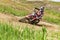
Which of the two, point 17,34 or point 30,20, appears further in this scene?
point 30,20

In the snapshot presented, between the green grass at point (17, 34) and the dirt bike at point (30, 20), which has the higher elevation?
the green grass at point (17, 34)

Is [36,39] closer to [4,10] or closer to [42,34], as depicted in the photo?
[42,34]

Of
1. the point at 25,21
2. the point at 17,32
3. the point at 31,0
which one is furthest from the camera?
the point at 31,0

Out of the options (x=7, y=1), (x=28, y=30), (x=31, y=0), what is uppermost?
(x=28, y=30)

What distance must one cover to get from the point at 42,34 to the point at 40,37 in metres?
0.16

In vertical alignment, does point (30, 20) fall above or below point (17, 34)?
below

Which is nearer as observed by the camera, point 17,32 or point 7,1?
point 17,32

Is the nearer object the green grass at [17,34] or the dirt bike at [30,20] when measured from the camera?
the green grass at [17,34]

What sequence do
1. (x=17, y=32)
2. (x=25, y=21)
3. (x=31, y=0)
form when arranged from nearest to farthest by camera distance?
1. (x=17, y=32)
2. (x=25, y=21)
3. (x=31, y=0)

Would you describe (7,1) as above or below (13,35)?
below

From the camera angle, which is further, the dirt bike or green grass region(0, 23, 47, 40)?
the dirt bike

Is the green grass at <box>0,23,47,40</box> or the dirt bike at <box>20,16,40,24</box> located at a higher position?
the green grass at <box>0,23,47,40</box>

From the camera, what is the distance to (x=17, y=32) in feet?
23.8

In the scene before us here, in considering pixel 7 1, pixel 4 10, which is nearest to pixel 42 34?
pixel 4 10
